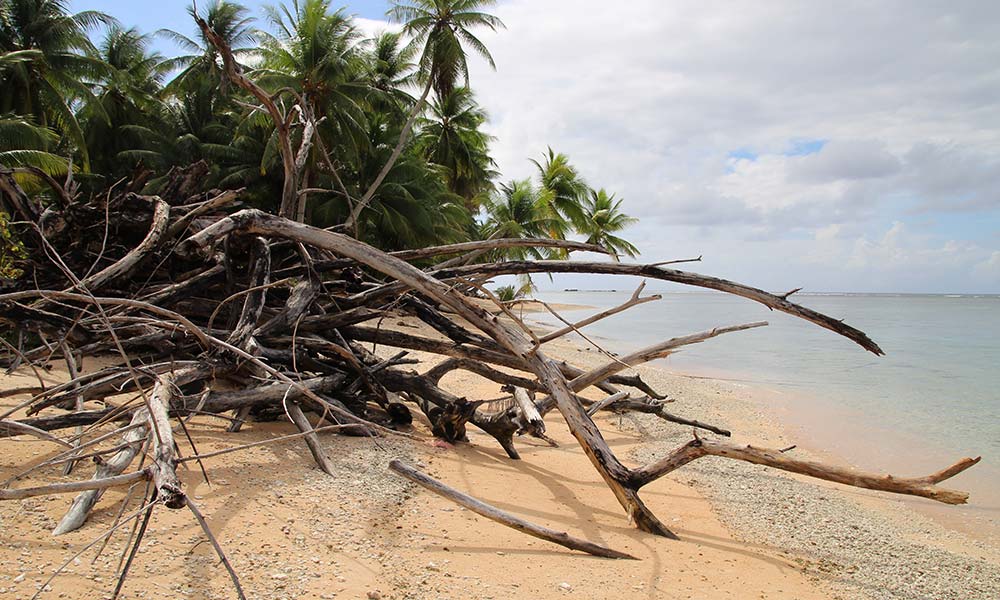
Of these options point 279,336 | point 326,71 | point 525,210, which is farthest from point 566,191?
point 279,336

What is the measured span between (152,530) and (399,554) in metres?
1.13

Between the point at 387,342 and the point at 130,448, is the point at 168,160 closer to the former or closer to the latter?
the point at 387,342

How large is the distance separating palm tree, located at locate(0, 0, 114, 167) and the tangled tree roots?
17984 millimetres

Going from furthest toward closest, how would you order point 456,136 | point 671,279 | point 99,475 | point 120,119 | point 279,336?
point 456,136 < point 120,119 < point 279,336 < point 671,279 < point 99,475

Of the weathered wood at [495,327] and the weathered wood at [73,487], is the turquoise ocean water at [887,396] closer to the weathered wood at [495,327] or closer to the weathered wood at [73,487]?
the weathered wood at [495,327]

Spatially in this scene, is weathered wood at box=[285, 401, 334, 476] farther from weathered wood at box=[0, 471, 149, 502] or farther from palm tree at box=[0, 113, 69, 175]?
palm tree at box=[0, 113, 69, 175]

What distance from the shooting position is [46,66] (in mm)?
20500

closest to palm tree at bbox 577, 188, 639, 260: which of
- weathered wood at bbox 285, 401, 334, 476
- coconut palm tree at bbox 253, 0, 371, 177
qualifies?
coconut palm tree at bbox 253, 0, 371, 177

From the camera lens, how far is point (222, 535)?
Answer: 283 cm

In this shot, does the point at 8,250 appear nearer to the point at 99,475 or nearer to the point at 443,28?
the point at 99,475

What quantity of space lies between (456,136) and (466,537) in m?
28.3

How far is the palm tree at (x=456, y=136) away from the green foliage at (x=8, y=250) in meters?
24.2

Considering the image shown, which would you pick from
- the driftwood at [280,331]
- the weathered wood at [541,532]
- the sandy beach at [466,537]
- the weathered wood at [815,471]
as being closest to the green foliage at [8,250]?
the driftwood at [280,331]

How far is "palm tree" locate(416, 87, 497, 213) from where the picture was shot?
2948cm
